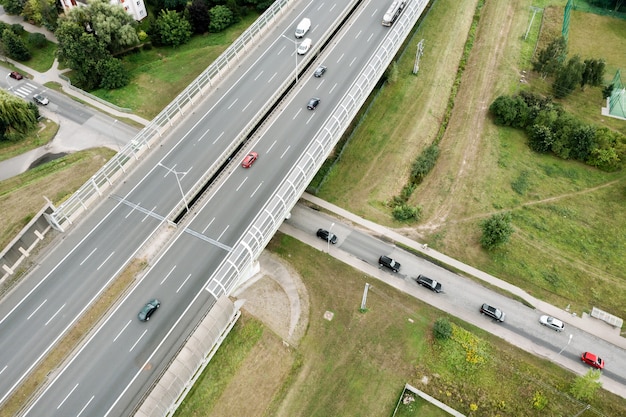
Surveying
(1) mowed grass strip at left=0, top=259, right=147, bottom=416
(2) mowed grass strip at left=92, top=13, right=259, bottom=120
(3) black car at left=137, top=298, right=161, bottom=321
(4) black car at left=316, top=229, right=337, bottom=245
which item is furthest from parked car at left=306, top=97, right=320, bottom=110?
(3) black car at left=137, top=298, right=161, bottom=321

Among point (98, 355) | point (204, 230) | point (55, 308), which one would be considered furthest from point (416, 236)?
point (55, 308)

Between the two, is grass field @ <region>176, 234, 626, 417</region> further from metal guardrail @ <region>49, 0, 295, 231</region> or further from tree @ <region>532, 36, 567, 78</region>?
tree @ <region>532, 36, 567, 78</region>

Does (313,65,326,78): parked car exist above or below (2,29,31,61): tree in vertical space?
above

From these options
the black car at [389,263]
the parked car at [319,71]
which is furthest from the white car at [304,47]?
the black car at [389,263]

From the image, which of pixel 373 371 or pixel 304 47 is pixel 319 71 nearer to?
pixel 304 47

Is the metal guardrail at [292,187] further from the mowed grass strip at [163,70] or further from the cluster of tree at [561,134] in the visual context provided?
the mowed grass strip at [163,70]

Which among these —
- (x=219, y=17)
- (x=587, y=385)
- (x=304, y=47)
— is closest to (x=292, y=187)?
(x=304, y=47)
